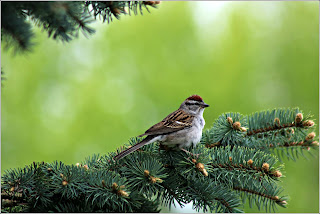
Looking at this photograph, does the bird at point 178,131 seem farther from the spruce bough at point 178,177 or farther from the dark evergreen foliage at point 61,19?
the dark evergreen foliage at point 61,19

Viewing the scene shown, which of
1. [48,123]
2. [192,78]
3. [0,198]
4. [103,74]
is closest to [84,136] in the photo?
[48,123]

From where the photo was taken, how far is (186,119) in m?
3.39

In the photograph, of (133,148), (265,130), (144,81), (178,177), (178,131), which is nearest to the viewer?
(178,177)

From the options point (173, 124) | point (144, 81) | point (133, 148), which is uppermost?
point (144, 81)

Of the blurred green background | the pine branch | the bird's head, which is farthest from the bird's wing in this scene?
the blurred green background

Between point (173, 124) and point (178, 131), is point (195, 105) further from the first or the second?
point (178, 131)

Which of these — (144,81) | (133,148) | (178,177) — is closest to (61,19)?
(133,148)

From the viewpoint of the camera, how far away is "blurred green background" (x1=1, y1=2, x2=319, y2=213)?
718cm

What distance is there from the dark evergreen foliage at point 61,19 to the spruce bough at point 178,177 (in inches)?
38.5

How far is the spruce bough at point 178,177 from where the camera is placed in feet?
7.00

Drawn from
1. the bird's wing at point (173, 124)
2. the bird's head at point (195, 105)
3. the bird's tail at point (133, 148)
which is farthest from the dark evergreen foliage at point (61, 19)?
the bird's head at point (195, 105)

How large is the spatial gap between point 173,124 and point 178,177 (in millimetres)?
912

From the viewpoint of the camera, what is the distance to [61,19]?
2064mm

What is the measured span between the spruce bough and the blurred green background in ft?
14.2
